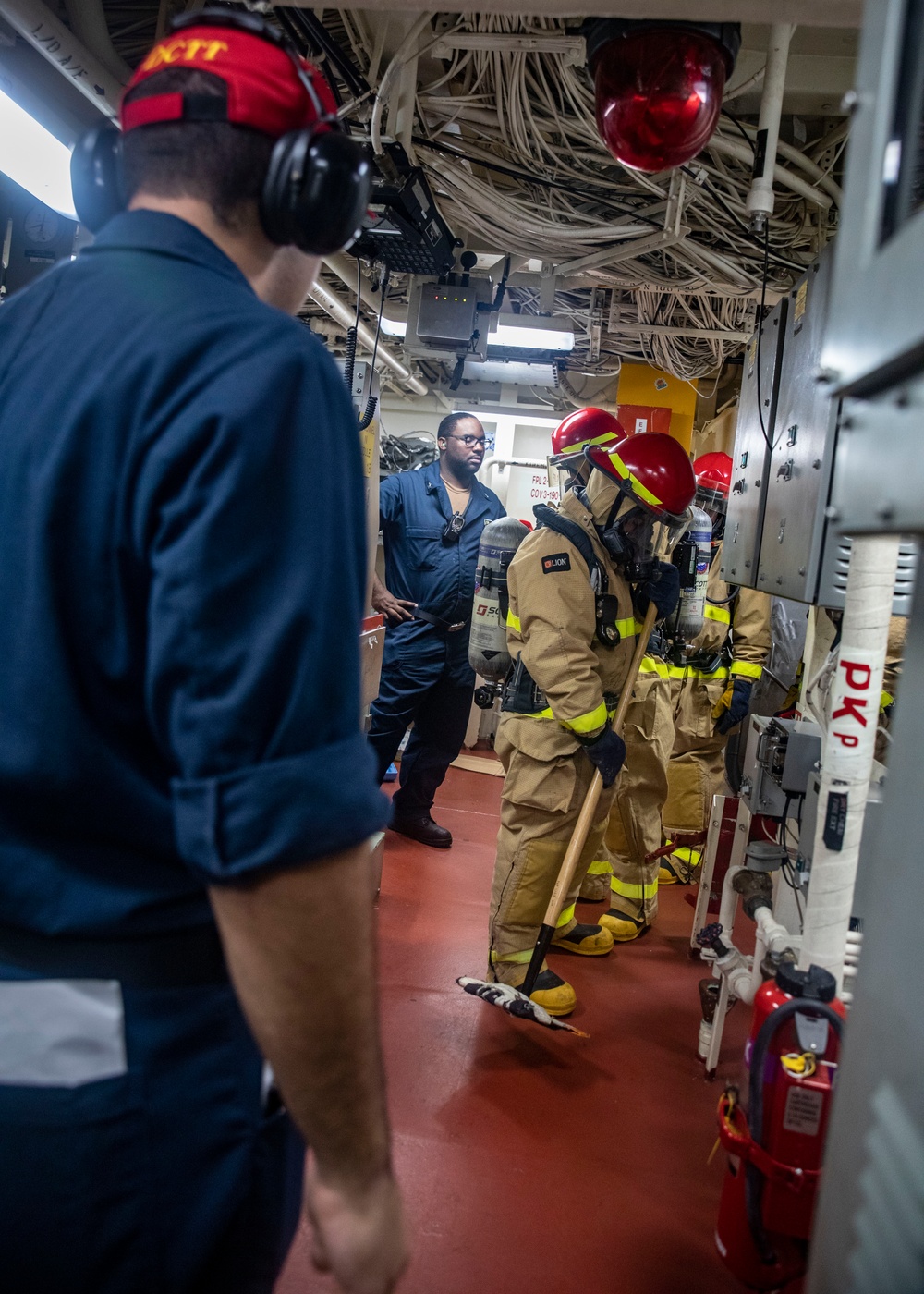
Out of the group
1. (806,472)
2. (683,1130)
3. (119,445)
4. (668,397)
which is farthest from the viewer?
(668,397)

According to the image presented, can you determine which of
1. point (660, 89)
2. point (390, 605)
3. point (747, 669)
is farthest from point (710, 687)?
point (660, 89)

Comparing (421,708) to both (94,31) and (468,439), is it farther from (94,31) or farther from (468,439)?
(94,31)

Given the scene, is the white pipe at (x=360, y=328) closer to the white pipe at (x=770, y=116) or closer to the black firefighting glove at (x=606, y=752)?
the white pipe at (x=770, y=116)

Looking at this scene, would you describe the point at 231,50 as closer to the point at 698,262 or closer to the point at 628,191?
the point at 628,191

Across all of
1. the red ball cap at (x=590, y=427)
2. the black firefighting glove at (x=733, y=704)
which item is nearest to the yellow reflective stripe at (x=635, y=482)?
the red ball cap at (x=590, y=427)

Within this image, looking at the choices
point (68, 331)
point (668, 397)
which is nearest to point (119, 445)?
point (68, 331)

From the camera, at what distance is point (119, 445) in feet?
2.41

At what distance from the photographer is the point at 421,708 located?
5035 mm

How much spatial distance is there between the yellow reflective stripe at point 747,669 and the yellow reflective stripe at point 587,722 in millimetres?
1774

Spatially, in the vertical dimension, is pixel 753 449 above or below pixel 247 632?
above

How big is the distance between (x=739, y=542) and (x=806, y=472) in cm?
94

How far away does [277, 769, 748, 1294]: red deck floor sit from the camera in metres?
2.05

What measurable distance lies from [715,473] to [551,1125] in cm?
371

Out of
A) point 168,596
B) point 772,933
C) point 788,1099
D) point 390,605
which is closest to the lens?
point 168,596
